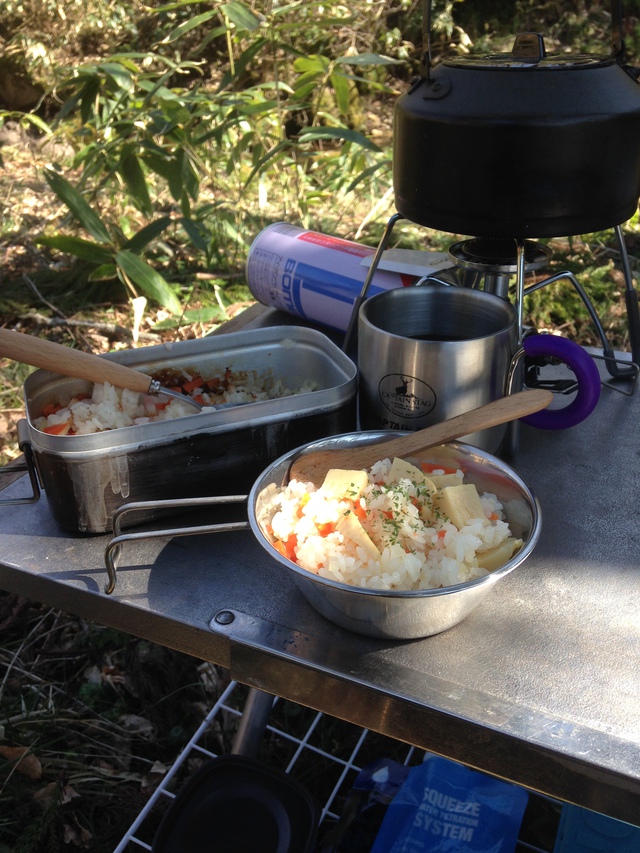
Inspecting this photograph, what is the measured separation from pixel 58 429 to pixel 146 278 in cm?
134

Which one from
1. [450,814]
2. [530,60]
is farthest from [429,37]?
[450,814]

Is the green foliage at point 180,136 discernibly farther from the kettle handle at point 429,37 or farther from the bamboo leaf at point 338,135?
the kettle handle at point 429,37

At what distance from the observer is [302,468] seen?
90cm

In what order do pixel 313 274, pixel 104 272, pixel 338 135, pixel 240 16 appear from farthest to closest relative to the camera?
pixel 104 272 → pixel 338 135 → pixel 240 16 → pixel 313 274

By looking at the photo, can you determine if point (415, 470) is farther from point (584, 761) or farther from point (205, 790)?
point (205, 790)

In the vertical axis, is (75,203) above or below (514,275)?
below

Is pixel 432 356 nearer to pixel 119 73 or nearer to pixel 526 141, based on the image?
pixel 526 141

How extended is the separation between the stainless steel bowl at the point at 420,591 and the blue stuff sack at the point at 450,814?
51 cm

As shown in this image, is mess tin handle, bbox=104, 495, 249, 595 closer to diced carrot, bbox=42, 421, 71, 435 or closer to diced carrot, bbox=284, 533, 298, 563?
diced carrot, bbox=284, 533, 298, 563

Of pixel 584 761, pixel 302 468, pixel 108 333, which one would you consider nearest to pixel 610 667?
pixel 584 761

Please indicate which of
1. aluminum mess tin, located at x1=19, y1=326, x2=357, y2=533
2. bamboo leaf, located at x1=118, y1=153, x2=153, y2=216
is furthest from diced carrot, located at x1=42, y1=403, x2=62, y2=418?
bamboo leaf, located at x1=118, y1=153, x2=153, y2=216

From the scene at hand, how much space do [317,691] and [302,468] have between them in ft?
0.83

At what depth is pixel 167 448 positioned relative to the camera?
2.98ft

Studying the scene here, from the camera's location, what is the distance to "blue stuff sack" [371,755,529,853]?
3.64 feet
